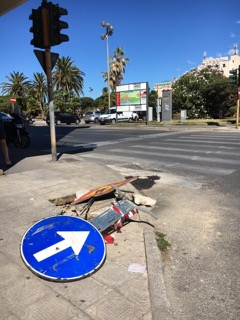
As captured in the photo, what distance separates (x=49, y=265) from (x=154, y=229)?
71.0 inches

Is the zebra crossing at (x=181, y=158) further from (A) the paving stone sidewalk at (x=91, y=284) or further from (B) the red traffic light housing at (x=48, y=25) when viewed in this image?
(A) the paving stone sidewalk at (x=91, y=284)

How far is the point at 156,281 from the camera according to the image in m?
2.94

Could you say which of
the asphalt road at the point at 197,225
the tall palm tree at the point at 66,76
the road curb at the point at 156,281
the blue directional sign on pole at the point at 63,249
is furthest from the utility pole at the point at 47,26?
the tall palm tree at the point at 66,76

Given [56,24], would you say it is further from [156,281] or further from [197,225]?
[156,281]

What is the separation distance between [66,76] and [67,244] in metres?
61.3

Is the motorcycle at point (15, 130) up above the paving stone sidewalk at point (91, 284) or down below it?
above

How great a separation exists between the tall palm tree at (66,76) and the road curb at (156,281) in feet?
194

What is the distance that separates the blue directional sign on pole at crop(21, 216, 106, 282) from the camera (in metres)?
2.94

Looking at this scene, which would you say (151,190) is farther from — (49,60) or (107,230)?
(49,60)

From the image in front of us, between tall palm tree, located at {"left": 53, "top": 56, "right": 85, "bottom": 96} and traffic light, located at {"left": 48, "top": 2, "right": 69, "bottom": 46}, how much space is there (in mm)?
53540

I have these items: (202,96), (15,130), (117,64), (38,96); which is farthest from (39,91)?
(15,130)

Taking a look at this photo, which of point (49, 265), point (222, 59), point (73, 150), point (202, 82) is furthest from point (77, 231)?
point (222, 59)

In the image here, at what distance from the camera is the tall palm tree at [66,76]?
61.0m

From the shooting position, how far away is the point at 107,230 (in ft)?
13.5
